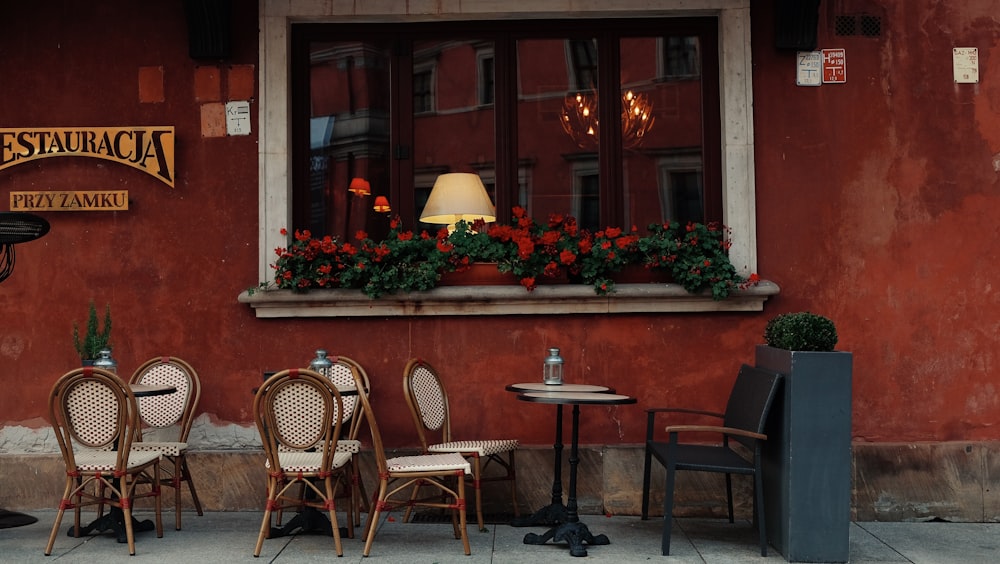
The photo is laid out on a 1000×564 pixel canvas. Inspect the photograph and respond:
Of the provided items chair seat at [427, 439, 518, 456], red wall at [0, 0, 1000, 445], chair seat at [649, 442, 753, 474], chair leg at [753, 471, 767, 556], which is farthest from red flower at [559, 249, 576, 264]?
chair leg at [753, 471, 767, 556]

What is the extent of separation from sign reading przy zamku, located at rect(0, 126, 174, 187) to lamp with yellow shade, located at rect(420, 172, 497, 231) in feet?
5.65

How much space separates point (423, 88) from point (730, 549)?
3565 mm

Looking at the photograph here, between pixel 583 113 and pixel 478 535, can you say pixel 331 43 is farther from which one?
pixel 478 535

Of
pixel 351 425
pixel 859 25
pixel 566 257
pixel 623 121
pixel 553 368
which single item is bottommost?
pixel 351 425

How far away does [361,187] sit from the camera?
7172 mm

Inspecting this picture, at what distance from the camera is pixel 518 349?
687 cm

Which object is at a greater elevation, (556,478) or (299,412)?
(299,412)

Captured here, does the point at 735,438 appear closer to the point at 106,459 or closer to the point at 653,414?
the point at 653,414

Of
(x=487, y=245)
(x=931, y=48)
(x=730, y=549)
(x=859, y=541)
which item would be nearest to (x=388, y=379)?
(x=487, y=245)

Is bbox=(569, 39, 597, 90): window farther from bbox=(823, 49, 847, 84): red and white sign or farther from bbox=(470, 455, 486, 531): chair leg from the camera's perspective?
bbox=(470, 455, 486, 531): chair leg

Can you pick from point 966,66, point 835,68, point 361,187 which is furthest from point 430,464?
point 966,66

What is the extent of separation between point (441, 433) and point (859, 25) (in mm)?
3758

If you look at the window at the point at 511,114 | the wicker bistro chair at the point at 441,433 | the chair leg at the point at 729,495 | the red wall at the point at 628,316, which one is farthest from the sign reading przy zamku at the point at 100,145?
the chair leg at the point at 729,495

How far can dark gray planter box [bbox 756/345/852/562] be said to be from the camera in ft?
17.7
